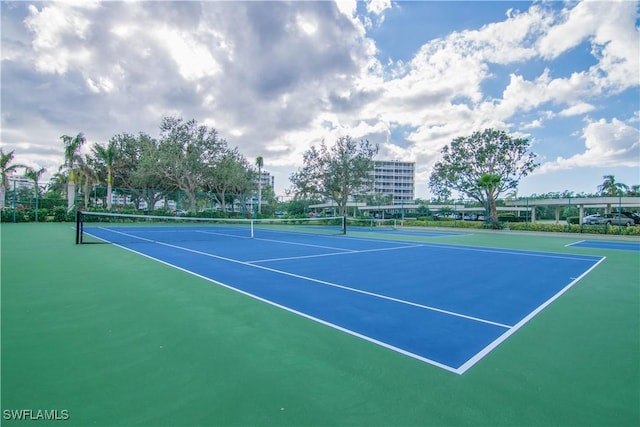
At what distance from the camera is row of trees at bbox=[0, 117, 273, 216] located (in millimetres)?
33375

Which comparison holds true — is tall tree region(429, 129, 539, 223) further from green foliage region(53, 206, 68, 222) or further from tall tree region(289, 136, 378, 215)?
green foliage region(53, 206, 68, 222)

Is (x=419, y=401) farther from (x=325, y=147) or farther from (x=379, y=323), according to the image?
(x=325, y=147)

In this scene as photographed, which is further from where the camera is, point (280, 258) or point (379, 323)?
point (280, 258)

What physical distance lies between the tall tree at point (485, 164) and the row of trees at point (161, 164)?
23.2 meters

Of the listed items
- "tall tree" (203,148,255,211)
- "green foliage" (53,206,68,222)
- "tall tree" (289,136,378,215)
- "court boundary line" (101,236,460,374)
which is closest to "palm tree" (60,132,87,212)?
"green foliage" (53,206,68,222)

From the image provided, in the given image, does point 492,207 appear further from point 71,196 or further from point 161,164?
point 71,196

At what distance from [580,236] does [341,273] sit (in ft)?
73.4

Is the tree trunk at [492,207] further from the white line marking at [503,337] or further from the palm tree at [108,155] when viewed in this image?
the palm tree at [108,155]

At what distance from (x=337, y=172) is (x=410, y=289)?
1105 inches

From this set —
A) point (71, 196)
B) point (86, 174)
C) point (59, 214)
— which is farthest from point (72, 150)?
point (59, 214)

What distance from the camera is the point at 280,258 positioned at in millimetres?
9953

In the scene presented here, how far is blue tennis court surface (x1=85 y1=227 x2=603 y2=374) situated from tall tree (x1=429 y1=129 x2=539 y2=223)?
1949cm

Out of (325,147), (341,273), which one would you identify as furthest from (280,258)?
(325,147)

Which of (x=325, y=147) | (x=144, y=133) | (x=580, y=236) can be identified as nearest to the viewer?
(x=580, y=236)
